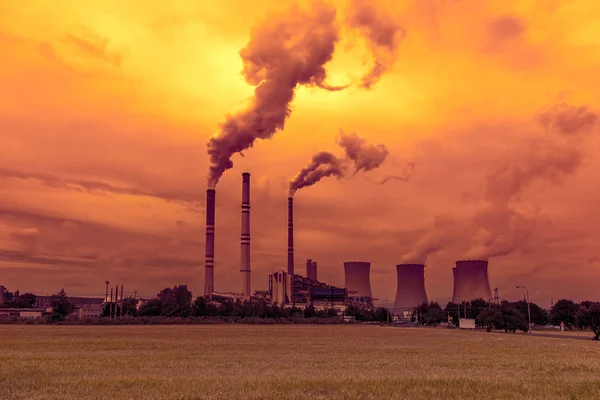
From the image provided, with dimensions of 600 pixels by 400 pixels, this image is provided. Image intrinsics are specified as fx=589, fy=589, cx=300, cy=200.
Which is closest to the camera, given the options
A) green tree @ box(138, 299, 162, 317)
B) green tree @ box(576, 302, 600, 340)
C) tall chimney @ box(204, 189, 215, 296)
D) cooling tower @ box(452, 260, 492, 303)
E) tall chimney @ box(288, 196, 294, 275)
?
green tree @ box(576, 302, 600, 340)

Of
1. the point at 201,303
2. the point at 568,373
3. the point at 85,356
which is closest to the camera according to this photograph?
the point at 568,373

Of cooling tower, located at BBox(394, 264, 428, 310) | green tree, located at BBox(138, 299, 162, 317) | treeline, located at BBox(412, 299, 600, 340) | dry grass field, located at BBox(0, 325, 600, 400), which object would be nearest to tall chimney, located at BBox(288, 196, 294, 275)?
cooling tower, located at BBox(394, 264, 428, 310)

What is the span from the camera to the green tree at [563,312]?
16550 centimetres

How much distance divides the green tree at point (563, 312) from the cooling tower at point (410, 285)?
129ft

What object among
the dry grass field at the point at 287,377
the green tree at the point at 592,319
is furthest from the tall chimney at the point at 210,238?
the dry grass field at the point at 287,377

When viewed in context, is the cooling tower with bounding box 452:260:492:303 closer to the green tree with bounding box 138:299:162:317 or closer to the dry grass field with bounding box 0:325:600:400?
the green tree with bounding box 138:299:162:317

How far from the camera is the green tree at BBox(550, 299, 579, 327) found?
166 m

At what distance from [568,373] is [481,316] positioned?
11429 centimetres

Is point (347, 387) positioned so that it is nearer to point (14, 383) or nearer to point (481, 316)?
point (14, 383)

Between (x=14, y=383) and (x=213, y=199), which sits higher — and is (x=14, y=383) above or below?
below

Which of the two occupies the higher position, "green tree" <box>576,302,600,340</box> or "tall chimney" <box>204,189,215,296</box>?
"tall chimney" <box>204,189,215,296</box>

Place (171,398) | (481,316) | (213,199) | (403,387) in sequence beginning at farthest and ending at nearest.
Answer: (213,199) → (481,316) → (403,387) → (171,398)

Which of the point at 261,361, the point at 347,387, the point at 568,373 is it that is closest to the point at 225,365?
the point at 261,361

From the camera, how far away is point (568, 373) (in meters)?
29.5
